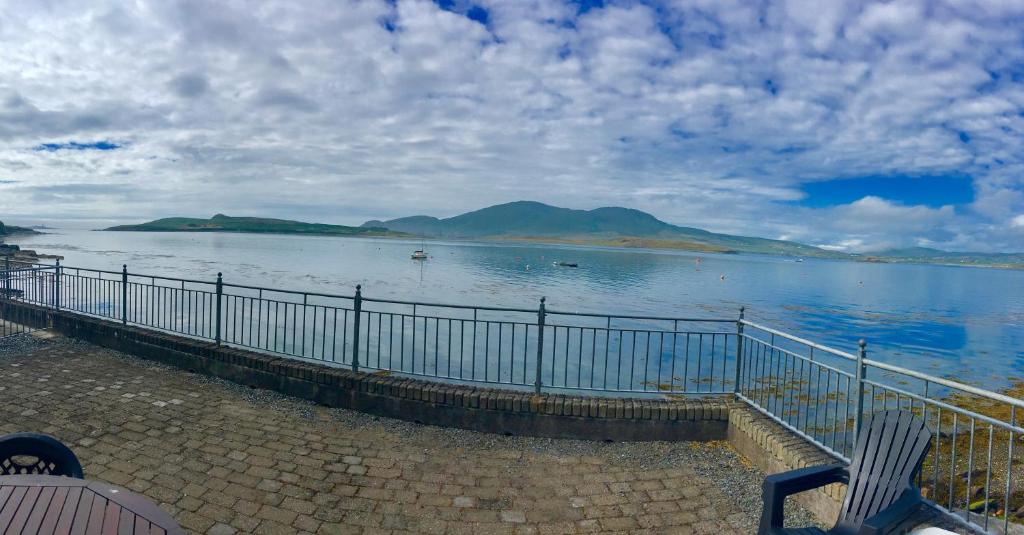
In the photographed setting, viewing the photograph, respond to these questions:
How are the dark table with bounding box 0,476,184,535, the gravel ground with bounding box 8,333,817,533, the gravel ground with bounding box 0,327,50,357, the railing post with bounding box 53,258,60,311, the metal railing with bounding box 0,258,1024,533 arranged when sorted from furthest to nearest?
the railing post with bounding box 53,258,60,311 < the gravel ground with bounding box 0,327,50,357 < the metal railing with bounding box 0,258,1024,533 < the gravel ground with bounding box 8,333,817,533 < the dark table with bounding box 0,476,184,535

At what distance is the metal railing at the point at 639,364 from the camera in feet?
14.5

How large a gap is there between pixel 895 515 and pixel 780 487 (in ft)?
1.63

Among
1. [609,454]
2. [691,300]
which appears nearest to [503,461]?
[609,454]

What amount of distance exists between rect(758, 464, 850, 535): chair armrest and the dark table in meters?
2.77

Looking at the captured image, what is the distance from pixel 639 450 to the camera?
518cm

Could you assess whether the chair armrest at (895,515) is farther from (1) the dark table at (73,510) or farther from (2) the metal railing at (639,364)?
(1) the dark table at (73,510)

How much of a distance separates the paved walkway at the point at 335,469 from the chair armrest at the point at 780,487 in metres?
1.01

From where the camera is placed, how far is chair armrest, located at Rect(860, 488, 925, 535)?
8.13ft

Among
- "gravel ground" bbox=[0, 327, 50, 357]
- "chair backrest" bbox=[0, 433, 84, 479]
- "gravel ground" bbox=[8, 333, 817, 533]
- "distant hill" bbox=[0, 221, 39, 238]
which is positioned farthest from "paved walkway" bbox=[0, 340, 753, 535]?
"distant hill" bbox=[0, 221, 39, 238]

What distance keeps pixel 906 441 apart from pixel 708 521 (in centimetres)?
152

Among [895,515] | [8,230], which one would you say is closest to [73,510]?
[895,515]

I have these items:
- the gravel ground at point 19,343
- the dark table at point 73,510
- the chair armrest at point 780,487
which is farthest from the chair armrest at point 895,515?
the gravel ground at point 19,343

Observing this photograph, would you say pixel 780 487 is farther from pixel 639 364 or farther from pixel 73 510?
pixel 639 364

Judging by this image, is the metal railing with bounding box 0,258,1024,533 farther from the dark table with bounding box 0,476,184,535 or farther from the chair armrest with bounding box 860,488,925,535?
the dark table with bounding box 0,476,184,535
